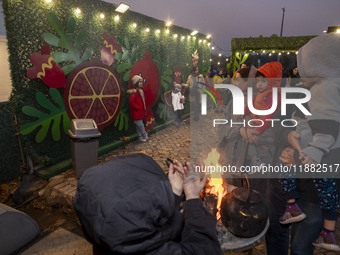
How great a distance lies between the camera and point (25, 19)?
4754 millimetres

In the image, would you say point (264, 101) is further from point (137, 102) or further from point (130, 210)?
point (137, 102)

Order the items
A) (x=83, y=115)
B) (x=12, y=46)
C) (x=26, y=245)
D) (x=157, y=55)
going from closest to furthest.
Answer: (x=26, y=245)
(x=12, y=46)
(x=83, y=115)
(x=157, y=55)

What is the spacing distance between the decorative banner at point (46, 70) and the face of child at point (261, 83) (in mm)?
4452

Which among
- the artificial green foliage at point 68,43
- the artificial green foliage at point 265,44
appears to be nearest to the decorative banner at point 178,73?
the artificial green foliage at point 68,43

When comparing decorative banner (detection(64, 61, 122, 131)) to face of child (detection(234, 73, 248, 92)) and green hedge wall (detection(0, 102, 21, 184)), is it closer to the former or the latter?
green hedge wall (detection(0, 102, 21, 184))

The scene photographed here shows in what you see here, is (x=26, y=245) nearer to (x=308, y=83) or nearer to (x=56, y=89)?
(x=56, y=89)

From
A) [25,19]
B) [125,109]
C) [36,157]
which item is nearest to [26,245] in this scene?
[36,157]

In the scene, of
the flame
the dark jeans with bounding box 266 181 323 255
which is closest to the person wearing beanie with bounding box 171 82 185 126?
the flame

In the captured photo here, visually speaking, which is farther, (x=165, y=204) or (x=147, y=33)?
(x=147, y=33)

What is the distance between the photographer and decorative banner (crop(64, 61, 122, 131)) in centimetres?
580

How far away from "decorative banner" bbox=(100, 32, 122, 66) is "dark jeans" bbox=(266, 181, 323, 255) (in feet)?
19.0

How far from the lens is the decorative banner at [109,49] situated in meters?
6.67

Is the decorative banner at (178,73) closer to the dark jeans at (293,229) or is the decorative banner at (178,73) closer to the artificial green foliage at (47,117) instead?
the artificial green foliage at (47,117)

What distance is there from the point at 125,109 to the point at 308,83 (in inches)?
246
